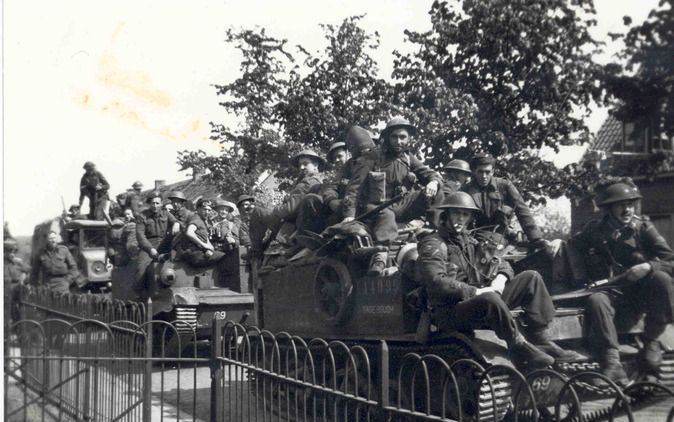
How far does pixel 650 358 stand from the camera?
22.2ft

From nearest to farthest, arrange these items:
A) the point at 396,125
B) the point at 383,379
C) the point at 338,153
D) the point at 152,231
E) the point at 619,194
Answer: the point at 383,379
the point at 619,194
the point at 396,125
the point at 338,153
the point at 152,231

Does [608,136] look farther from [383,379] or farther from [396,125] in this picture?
[383,379]

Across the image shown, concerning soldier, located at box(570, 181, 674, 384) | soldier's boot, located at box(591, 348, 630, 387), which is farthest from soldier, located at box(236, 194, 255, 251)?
soldier's boot, located at box(591, 348, 630, 387)

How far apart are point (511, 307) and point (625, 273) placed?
3.14 feet

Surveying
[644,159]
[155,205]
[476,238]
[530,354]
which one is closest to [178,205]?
[155,205]

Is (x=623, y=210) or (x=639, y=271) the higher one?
(x=623, y=210)

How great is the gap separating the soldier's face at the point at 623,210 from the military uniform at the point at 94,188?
31.5 feet

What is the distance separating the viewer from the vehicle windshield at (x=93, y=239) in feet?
54.5

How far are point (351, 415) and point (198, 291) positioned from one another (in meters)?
4.57

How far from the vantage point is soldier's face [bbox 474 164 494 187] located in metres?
8.30

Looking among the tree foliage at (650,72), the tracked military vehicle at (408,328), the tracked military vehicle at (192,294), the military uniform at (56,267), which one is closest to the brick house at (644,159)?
the tree foliage at (650,72)

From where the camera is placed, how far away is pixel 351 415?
802 centimetres

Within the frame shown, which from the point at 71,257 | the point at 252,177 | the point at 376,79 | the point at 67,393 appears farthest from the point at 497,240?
the point at 71,257

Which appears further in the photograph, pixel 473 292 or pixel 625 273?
pixel 625 273
